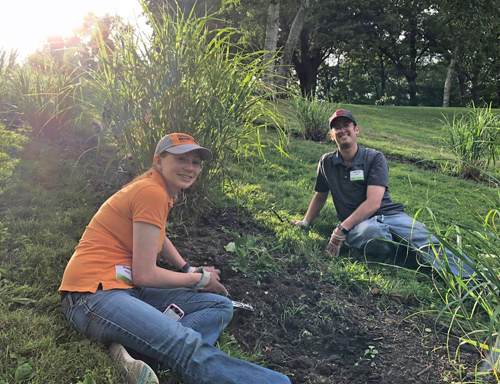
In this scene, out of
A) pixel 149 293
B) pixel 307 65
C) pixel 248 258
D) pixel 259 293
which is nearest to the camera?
pixel 149 293

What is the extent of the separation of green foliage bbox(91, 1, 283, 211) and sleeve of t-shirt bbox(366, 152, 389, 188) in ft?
4.38

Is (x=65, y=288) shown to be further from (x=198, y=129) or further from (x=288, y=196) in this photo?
(x=288, y=196)

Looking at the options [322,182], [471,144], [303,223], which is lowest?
[303,223]

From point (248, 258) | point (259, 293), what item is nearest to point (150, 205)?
point (259, 293)

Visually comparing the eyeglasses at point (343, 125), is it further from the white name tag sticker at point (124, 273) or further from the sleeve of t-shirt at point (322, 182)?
the white name tag sticker at point (124, 273)

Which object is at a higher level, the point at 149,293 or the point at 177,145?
the point at 177,145

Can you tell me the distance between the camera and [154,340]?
1.68 metres

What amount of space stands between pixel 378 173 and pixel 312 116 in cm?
443

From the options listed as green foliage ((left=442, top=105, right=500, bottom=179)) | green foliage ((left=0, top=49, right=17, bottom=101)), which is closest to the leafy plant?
A: green foliage ((left=0, top=49, right=17, bottom=101))

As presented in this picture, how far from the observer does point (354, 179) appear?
11.7 feet

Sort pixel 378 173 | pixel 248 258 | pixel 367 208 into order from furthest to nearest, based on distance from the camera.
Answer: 1. pixel 378 173
2. pixel 367 208
3. pixel 248 258

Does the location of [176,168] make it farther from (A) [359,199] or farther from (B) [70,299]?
(A) [359,199]

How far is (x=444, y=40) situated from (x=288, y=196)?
2548 cm

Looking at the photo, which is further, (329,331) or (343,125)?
(343,125)
